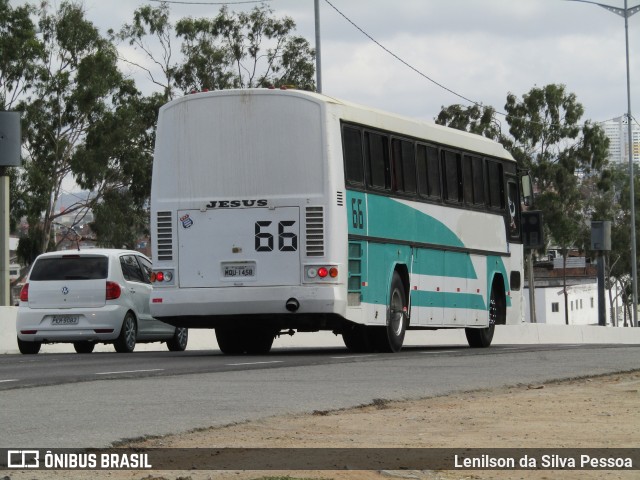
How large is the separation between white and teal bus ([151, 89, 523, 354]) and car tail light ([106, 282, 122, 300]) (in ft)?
9.45

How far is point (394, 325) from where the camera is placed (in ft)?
74.9

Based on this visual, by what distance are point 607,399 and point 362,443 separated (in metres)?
4.40

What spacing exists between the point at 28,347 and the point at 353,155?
693 centimetres

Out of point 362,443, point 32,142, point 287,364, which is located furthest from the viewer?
point 32,142

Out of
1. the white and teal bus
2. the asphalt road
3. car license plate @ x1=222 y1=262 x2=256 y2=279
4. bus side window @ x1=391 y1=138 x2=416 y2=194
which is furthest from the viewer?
bus side window @ x1=391 y1=138 x2=416 y2=194

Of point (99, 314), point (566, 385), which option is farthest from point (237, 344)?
point (566, 385)

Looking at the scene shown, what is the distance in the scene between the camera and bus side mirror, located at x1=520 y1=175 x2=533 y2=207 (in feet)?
92.5

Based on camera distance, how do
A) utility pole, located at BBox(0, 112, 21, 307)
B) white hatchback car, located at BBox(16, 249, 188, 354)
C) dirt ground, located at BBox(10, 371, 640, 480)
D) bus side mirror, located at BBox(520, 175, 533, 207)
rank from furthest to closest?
utility pole, located at BBox(0, 112, 21, 307), bus side mirror, located at BBox(520, 175, 533, 207), white hatchback car, located at BBox(16, 249, 188, 354), dirt ground, located at BBox(10, 371, 640, 480)

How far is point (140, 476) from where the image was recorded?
788 cm

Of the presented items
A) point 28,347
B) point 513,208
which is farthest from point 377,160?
point 28,347

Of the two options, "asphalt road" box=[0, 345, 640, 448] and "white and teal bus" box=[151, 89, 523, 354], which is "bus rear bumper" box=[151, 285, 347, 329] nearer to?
"white and teal bus" box=[151, 89, 523, 354]

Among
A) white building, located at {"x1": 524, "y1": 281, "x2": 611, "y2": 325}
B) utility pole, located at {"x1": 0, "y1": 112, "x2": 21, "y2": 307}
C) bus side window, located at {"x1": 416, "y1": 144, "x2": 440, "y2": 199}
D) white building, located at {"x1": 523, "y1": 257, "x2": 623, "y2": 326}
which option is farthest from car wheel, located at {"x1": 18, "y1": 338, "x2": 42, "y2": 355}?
white building, located at {"x1": 524, "y1": 281, "x2": 611, "y2": 325}

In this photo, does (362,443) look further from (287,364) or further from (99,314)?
(99,314)

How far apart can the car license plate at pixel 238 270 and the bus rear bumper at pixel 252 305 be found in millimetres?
191
